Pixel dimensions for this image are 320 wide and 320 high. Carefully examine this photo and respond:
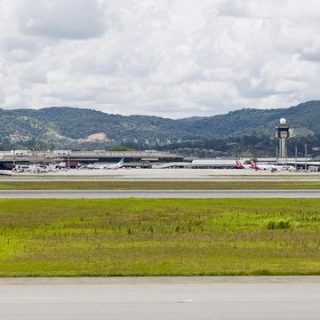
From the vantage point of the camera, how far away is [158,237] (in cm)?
3625

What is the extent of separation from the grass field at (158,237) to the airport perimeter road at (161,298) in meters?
1.97

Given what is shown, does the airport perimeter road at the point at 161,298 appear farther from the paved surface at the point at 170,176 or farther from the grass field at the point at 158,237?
the paved surface at the point at 170,176

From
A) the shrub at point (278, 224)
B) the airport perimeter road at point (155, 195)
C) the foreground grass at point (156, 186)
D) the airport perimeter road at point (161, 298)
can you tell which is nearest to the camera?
the airport perimeter road at point (161, 298)

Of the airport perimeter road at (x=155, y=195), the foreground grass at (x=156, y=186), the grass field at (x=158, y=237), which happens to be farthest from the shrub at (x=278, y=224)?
the foreground grass at (x=156, y=186)

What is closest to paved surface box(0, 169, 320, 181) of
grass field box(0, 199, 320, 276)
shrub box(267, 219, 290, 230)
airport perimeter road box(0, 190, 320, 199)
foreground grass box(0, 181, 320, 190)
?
foreground grass box(0, 181, 320, 190)

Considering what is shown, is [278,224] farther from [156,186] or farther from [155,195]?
[156,186]

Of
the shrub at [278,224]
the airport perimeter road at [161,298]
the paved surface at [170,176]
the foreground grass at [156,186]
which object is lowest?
the paved surface at [170,176]

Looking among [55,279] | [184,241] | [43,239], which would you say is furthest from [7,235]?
[55,279]

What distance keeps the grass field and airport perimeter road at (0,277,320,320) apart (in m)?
1.97

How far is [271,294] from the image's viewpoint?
1998 cm

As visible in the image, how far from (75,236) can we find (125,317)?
20139mm

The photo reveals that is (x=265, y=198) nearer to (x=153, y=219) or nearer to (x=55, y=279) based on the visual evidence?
(x=153, y=219)

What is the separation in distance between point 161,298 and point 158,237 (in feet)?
55.1

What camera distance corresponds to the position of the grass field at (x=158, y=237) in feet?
84.4
